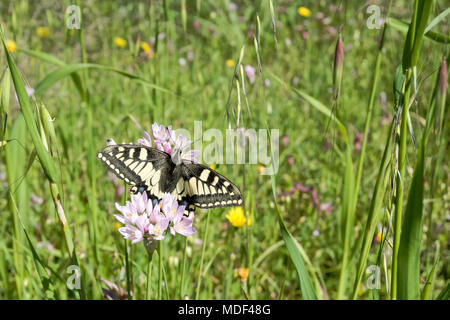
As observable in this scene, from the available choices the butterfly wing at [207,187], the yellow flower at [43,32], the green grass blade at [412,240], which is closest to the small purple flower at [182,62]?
the yellow flower at [43,32]

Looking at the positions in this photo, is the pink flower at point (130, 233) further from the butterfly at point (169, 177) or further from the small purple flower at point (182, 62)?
the small purple flower at point (182, 62)

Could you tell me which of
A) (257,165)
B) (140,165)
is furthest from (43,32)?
(140,165)

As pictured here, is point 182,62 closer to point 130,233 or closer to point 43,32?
point 43,32

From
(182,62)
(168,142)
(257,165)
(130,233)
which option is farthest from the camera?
(182,62)

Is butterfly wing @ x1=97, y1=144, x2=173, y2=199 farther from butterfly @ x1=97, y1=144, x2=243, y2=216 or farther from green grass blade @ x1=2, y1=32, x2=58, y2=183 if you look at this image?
green grass blade @ x1=2, y1=32, x2=58, y2=183
